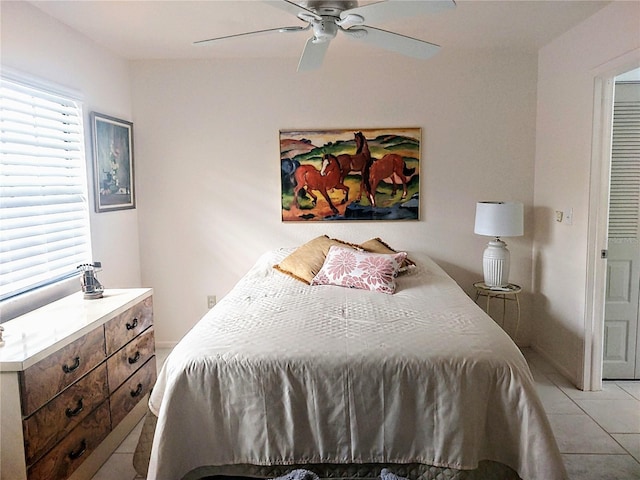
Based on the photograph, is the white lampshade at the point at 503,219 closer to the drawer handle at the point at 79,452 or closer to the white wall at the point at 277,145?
the white wall at the point at 277,145

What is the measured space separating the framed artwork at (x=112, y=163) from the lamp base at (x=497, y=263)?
9.38ft

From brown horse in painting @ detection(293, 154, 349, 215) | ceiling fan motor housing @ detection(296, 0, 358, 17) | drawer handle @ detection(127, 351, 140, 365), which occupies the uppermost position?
ceiling fan motor housing @ detection(296, 0, 358, 17)

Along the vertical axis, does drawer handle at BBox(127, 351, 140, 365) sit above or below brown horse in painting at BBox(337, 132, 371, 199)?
below

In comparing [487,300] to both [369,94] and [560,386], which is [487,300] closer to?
[560,386]

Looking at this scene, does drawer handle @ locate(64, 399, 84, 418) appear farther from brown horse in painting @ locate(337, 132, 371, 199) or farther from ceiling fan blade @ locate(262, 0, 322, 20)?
brown horse in painting @ locate(337, 132, 371, 199)

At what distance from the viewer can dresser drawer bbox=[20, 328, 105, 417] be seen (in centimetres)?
187

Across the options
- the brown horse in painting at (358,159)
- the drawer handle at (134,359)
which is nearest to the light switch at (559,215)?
the brown horse in painting at (358,159)

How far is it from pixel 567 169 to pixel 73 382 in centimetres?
329

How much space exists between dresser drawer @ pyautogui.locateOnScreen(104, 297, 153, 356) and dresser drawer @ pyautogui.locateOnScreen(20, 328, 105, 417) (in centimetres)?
8

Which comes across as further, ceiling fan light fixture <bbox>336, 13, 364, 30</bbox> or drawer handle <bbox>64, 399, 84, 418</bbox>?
drawer handle <bbox>64, 399, 84, 418</bbox>

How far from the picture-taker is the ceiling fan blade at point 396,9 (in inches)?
73.7

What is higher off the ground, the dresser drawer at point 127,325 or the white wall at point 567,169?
the white wall at point 567,169

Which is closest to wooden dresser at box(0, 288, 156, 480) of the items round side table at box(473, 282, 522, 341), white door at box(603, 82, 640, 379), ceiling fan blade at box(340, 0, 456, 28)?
ceiling fan blade at box(340, 0, 456, 28)

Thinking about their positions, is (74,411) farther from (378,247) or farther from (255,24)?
(255,24)
